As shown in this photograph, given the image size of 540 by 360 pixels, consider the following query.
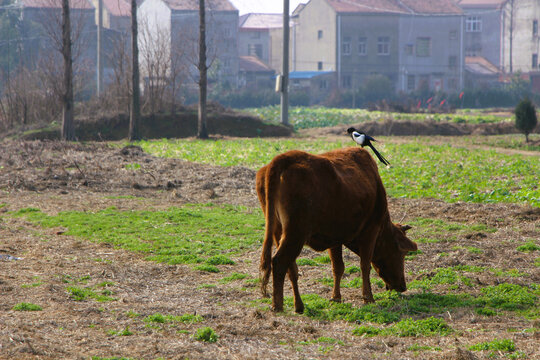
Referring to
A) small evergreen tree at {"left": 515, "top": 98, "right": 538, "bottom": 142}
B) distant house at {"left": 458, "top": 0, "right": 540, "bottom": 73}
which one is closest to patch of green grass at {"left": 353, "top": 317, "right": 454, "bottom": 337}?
small evergreen tree at {"left": 515, "top": 98, "right": 538, "bottom": 142}

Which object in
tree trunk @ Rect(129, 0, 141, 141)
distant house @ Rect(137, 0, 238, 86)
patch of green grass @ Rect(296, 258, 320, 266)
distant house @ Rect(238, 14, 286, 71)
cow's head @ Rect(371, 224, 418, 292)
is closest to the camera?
cow's head @ Rect(371, 224, 418, 292)

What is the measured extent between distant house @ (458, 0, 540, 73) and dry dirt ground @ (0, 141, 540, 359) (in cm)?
6500

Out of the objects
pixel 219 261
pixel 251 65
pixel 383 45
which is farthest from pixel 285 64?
pixel 251 65

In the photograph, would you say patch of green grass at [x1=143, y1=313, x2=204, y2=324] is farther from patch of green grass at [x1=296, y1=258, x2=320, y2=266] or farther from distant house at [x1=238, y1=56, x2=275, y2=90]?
distant house at [x1=238, y1=56, x2=275, y2=90]

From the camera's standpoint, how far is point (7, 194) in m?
15.1

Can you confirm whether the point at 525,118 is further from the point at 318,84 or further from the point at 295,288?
the point at 318,84

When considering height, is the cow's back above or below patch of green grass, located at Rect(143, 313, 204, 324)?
above

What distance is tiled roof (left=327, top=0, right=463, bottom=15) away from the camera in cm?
6719

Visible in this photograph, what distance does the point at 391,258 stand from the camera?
7.36 metres

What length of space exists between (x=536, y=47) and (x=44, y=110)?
61600mm

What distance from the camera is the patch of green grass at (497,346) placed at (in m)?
5.29

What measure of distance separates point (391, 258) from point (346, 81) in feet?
207

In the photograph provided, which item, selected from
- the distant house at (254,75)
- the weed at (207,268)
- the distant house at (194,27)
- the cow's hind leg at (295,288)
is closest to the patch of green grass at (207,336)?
the cow's hind leg at (295,288)

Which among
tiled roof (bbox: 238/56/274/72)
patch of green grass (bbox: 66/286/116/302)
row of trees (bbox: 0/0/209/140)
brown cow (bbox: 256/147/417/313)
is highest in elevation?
tiled roof (bbox: 238/56/274/72)
